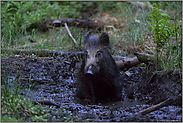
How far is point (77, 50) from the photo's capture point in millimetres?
6891

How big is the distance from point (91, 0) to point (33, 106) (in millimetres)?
8520

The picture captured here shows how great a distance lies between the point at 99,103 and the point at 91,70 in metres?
0.87

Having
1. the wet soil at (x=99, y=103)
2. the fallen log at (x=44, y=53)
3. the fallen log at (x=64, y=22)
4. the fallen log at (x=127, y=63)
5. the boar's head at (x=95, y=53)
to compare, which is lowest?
the wet soil at (x=99, y=103)

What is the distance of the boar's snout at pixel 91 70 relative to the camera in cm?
412

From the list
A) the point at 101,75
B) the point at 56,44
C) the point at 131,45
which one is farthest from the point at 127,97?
the point at 56,44

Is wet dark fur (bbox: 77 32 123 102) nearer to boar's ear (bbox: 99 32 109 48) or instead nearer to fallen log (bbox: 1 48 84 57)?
boar's ear (bbox: 99 32 109 48)

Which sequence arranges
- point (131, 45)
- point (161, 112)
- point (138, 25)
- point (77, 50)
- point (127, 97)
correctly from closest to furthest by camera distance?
1. point (161, 112)
2. point (127, 97)
3. point (77, 50)
4. point (131, 45)
5. point (138, 25)

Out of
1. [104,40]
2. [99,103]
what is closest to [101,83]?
[99,103]

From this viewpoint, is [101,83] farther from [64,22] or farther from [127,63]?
[64,22]

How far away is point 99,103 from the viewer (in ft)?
15.2

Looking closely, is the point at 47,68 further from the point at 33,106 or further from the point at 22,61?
the point at 33,106

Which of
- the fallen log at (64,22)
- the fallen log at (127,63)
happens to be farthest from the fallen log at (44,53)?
the fallen log at (64,22)

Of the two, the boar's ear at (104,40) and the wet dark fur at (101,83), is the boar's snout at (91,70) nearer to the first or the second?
the wet dark fur at (101,83)

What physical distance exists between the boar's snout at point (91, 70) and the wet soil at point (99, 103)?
2.22ft
